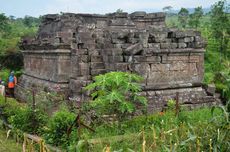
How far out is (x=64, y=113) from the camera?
9391 millimetres

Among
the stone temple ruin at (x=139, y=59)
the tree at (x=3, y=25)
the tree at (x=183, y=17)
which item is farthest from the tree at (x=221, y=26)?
the tree at (x=3, y=25)

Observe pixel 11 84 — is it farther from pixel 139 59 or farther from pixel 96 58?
pixel 139 59

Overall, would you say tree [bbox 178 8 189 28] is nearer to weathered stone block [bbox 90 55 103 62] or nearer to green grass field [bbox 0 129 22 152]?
weathered stone block [bbox 90 55 103 62]

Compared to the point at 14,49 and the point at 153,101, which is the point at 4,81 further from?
the point at 153,101

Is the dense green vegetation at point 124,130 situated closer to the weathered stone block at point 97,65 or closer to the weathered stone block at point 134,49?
A: the weathered stone block at point 134,49

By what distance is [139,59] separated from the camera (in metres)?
11.9

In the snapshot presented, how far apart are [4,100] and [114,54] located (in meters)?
4.18

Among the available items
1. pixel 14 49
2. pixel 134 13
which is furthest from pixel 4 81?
pixel 134 13

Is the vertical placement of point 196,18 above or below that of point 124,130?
above

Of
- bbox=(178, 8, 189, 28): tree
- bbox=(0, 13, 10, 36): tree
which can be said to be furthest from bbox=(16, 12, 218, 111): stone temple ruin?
bbox=(178, 8, 189, 28): tree

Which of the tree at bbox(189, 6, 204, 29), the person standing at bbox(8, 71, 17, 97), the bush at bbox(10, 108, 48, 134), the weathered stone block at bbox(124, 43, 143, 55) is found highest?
the tree at bbox(189, 6, 204, 29)

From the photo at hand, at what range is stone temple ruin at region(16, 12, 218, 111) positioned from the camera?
12.0 m

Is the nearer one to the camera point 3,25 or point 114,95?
point 114,95

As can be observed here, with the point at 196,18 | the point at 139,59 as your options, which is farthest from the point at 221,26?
the point at 139,59
